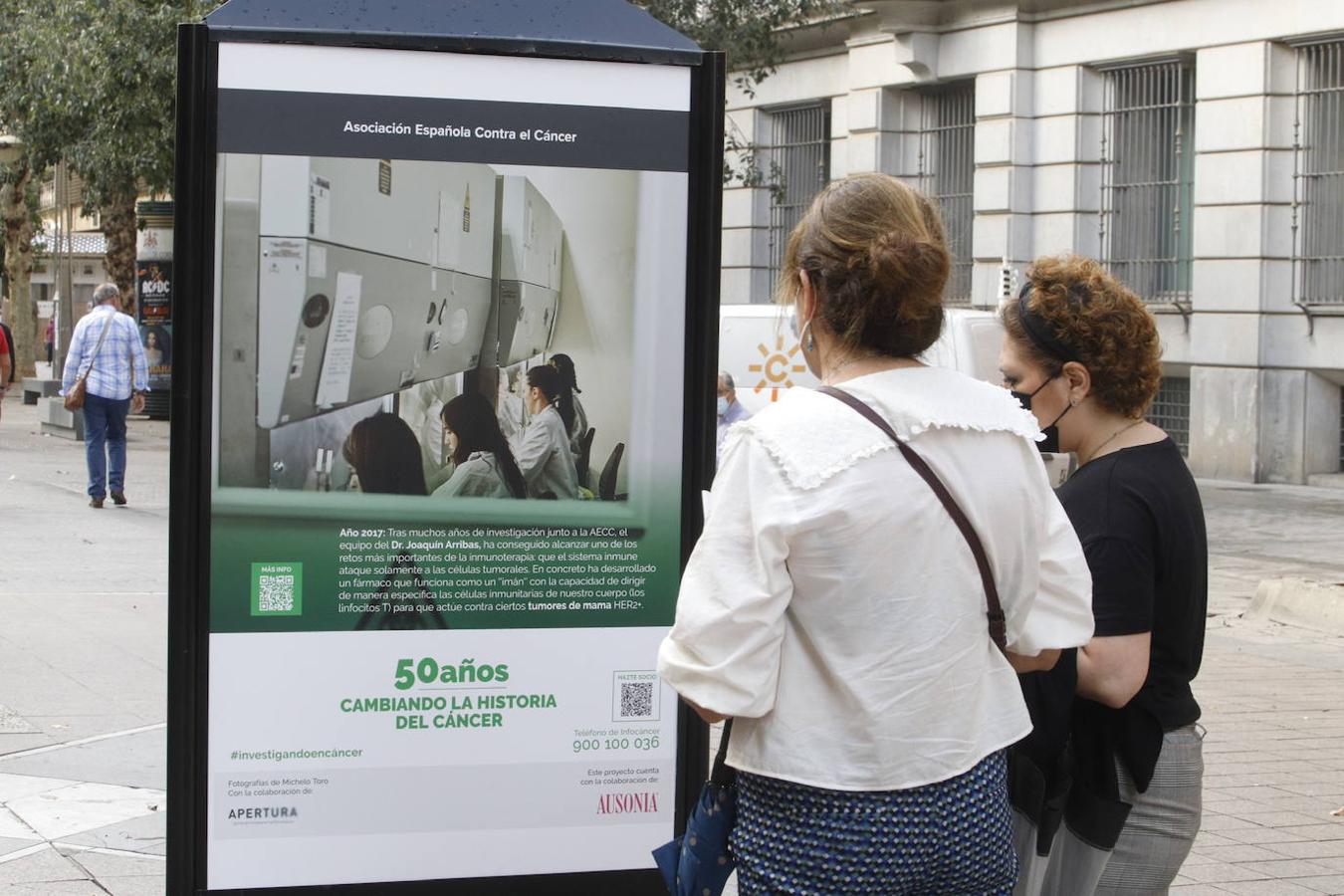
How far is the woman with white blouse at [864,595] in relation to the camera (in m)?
2.38

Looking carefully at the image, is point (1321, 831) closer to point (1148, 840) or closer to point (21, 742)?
point (1148, 840)

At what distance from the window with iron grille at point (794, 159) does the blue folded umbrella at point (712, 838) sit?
2436 centimetres

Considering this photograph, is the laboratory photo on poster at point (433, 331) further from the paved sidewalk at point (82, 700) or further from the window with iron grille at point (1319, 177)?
the window with iron grille at point (1319, 177)

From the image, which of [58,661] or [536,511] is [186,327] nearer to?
[536,511]

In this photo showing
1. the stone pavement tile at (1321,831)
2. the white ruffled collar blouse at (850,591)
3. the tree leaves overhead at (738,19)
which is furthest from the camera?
the tree leaves overhead at (738,19)

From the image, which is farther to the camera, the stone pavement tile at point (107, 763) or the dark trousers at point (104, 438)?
the dark trousers at point (104, 438)

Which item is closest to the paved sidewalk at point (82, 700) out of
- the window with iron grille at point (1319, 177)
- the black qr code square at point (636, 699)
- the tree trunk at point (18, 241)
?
the black qr code square at point (636, 699)

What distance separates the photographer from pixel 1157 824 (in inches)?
120

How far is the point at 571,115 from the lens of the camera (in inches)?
158

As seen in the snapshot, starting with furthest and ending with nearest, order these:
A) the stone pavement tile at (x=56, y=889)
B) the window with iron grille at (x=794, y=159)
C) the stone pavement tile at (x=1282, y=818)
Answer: the window with iron grille at (x=794, y=159) < the stone pavement tile at (x=1282, y=818) < the stone pavement tile at (x=56, y=889)

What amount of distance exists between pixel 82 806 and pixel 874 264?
165 inches

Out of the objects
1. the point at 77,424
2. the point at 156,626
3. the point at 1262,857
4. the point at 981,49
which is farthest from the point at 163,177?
the point at 1262,857

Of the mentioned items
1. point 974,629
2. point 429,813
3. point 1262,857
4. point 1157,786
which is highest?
point 974,629

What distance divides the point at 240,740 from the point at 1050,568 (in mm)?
1988
